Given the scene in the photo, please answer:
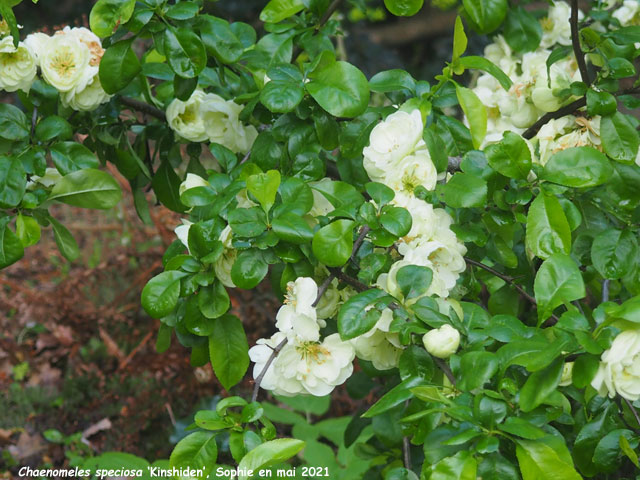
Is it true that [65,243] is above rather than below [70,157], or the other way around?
below

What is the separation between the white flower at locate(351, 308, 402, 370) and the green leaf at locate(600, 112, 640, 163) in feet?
1.38

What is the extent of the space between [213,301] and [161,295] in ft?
0.25

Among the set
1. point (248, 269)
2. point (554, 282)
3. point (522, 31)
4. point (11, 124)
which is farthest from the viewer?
point (522, 31)

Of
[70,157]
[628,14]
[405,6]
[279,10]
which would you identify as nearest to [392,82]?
[405,6]

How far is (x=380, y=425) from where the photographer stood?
123 cm

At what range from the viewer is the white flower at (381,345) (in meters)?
0.85

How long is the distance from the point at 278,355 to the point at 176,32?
0.49 metres

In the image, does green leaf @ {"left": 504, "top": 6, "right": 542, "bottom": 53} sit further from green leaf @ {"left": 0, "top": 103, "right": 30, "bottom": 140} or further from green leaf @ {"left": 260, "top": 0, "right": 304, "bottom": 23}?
green leaf @ {"left": 0, "top": 103, "right": 30, "bottom": 140}

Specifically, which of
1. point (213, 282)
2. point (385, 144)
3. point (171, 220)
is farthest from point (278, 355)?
point (171, 220)

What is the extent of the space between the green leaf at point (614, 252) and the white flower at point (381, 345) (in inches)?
12.4

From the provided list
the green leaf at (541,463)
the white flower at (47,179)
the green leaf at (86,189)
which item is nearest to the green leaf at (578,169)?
the green leaf at (541,463)

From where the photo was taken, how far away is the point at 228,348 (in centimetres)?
101

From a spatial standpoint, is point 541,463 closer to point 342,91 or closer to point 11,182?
point 342,91

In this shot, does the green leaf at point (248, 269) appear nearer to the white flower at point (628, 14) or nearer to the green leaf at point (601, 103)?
the green leaf at point (601, 103)
